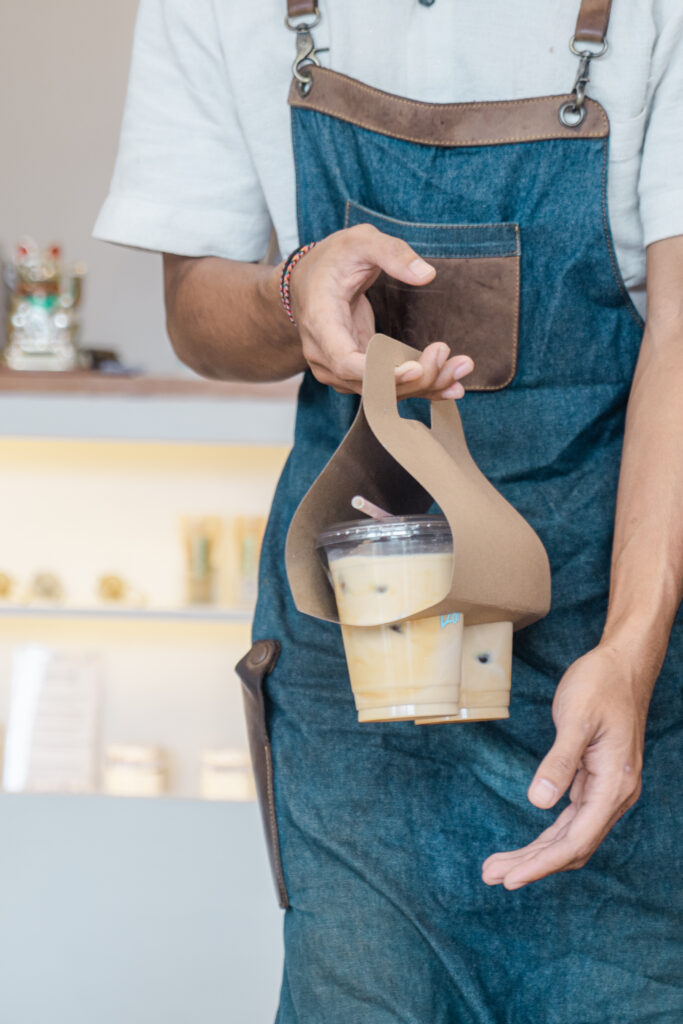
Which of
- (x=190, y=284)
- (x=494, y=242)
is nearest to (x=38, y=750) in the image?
(x=190, y=284)

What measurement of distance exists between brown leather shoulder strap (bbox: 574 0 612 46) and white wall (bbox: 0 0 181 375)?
10.3ft

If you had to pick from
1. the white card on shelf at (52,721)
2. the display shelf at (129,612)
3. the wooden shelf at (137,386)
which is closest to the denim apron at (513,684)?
the wooden shelf at (137,386)

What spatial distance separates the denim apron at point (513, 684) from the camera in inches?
36.5

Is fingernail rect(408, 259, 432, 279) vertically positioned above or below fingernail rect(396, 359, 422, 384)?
above

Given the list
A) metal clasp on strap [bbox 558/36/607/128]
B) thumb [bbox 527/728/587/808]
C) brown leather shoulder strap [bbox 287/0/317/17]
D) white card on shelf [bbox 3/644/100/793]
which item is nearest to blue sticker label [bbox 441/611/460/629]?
thumb [bbox 527/728/587/808]

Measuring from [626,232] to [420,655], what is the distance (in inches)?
19.0

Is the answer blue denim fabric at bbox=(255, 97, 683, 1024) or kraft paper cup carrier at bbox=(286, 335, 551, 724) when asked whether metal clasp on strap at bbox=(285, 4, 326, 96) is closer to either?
blue denim fabric at bbox=(255, 97, 683, 1024)

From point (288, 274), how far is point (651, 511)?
353 mm

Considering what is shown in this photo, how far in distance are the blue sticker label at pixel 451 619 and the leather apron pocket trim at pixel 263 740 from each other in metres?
0.28

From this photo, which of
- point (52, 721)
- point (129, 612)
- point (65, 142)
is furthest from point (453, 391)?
point (65, 142)

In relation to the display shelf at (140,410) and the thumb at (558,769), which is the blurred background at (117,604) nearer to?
the display shelf at (140,410)

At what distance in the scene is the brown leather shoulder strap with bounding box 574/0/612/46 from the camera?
971 mm

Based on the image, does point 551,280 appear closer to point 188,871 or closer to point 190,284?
point 190,284

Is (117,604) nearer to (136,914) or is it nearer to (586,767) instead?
(136,914)
